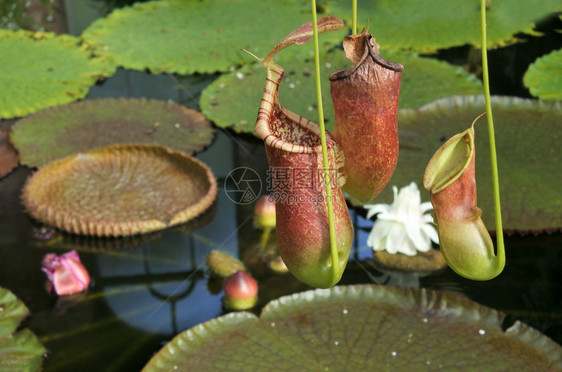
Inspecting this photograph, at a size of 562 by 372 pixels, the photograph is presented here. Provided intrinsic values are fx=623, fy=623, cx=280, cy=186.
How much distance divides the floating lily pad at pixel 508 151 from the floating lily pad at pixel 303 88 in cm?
16

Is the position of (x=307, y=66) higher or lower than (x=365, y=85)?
lower

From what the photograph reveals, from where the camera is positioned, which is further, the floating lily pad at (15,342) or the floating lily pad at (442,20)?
the floating lily pad at (442,20)

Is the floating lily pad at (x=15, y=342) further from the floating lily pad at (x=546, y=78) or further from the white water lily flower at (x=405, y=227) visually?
the floating lily pad at (x=546, y=78)

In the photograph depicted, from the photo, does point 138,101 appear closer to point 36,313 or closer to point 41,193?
point 41,193

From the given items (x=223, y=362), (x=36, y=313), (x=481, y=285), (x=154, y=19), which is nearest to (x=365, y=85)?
(x=223, y=362)

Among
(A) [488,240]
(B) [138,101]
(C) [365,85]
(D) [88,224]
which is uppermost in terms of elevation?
(C) [365,85]

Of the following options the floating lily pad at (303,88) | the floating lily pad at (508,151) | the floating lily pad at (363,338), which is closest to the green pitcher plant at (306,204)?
the floating lily pad at (363,338)

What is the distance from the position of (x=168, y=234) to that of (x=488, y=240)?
1.62 meters

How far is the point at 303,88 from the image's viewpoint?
2.62 meters

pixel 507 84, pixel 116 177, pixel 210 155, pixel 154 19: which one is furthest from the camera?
pixel 154 19

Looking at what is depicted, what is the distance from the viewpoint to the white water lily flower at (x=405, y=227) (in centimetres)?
178

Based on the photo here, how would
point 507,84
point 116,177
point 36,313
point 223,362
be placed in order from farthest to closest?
1. point 507,84
2. point 116,177
3. point 36,313
4. point 223,362

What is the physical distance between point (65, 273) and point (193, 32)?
5.32ft

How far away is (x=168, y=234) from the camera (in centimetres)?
219
